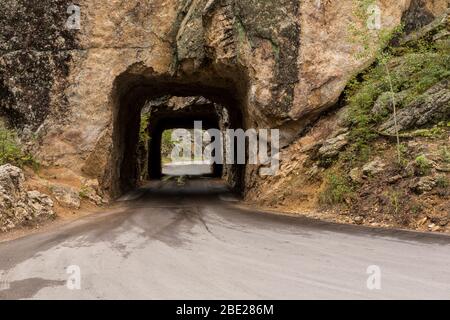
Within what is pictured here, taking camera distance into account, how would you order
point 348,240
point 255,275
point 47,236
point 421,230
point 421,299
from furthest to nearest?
point 47,236 → point 421,230 → point 348,240 → point 255,275 → point 421,299

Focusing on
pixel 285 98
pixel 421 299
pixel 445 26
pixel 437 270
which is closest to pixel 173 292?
pixel 421 299

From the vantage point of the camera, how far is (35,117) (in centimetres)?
1539

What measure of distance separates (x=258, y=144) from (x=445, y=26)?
7262 mm

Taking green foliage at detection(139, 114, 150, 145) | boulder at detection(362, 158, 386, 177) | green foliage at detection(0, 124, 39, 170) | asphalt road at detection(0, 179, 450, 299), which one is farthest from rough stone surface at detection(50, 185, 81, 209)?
green foliage at detection(139, 114, 150, 145)

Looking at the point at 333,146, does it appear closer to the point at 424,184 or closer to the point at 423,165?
the point at 423,165

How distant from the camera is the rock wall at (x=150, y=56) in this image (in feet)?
48.7

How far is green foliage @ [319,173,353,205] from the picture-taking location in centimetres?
1172

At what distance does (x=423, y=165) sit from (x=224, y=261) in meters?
6.02

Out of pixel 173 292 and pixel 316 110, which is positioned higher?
pixel 316 110

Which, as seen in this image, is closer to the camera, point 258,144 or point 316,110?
point 316,110


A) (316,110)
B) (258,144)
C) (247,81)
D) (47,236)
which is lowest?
(47,236)

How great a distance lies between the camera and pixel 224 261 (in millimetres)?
6922

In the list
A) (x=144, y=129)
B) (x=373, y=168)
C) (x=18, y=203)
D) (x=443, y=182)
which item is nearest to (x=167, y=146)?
(x=144, y=129)

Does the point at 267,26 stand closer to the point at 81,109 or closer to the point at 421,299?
the point at 81,109
